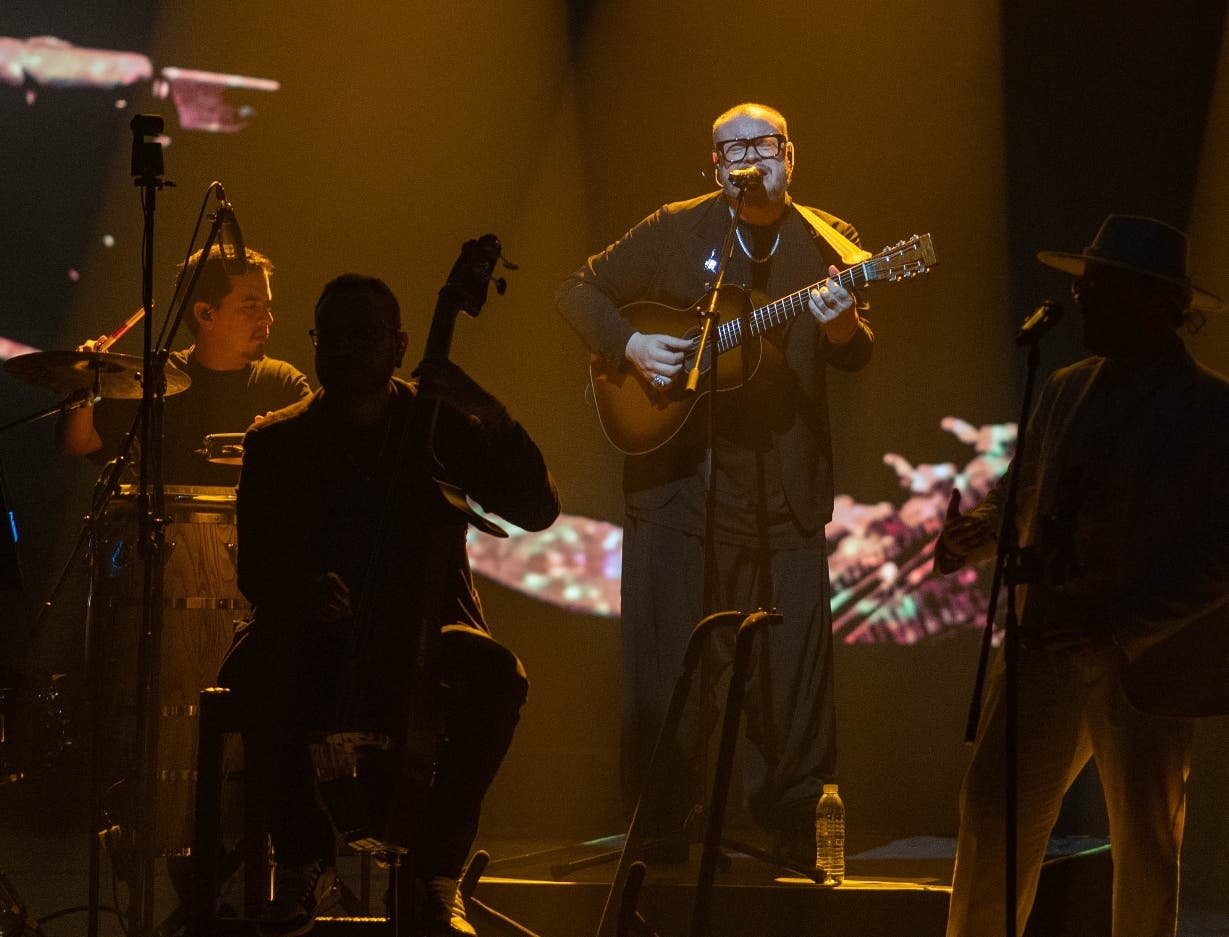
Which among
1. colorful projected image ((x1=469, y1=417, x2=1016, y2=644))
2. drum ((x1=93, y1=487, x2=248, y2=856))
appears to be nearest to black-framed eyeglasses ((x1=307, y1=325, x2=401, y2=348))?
drum ((x1=93, y1=487, x2=248, y2=856))

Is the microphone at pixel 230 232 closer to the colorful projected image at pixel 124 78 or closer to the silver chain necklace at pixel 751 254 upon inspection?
the silver chain necklace at pixel 751 254

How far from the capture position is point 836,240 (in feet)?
17.1

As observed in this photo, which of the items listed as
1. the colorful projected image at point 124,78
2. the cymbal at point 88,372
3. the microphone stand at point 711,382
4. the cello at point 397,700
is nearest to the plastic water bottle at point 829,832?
the microphone stand at point 711,382

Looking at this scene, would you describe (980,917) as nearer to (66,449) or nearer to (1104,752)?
(1104,752)

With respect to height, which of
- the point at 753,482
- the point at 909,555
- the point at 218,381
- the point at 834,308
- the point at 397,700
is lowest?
the point at 397,700

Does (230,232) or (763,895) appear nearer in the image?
(763,895)

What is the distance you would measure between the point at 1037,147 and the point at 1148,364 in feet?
11.8

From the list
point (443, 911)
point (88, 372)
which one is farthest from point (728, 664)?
point (88, 372)

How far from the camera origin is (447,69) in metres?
7.52

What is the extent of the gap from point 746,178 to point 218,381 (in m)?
2.36

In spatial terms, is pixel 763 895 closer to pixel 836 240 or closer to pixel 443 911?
pixel 443 911

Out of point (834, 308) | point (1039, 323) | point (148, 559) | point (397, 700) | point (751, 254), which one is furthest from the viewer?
point (751, 254)

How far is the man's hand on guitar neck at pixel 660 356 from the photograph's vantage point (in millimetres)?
5246

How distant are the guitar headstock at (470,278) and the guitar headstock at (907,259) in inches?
69.5
